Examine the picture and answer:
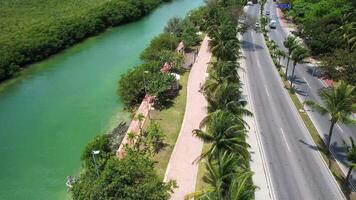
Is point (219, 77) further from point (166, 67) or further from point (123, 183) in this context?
point (123, 183)

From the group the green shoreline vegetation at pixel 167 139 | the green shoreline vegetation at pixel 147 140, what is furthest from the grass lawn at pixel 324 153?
the green shoreline vegetation at pixel 147 140

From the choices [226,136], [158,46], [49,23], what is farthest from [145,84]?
[49,23]

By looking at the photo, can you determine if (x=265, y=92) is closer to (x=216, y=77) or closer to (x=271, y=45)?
(x=216, y=77)

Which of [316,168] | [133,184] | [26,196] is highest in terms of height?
[133,184]

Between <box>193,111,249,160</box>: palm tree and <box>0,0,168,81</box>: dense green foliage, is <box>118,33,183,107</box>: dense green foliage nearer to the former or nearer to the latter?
<box>193,111,249,160</box>: palm tree

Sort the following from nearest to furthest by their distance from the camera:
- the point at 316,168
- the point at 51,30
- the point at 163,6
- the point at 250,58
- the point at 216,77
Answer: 1. the point at 316,168
2. the point at 216,77
3. the point at 250,58
4. the point at 51,30
5. the point at 163,6

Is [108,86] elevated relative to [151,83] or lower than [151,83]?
lower

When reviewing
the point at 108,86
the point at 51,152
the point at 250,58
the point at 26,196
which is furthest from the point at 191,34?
the point at 26,196

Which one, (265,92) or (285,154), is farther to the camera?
(265,92)
